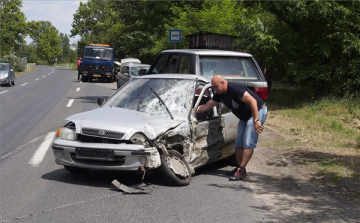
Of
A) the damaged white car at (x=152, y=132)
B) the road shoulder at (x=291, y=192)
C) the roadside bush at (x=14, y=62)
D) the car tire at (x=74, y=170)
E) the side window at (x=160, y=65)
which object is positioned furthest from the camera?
the roadside bush at (x=14, y=62)

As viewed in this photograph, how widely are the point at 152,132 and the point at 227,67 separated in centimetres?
424

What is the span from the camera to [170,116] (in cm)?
716

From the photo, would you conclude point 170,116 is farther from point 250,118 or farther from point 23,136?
point 23,136

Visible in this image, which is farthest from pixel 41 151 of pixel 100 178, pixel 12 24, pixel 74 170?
pixel 12 24

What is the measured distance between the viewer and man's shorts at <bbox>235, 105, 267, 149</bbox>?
7355 millimetres

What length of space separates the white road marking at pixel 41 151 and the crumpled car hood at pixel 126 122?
1.75m

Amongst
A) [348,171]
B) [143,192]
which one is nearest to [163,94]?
[143,192]

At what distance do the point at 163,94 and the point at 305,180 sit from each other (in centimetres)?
256

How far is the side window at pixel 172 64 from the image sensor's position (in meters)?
10.9

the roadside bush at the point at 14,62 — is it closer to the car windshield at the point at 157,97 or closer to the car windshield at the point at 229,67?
the car windshield at the point at 229,67

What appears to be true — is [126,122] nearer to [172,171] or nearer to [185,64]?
[172,171]

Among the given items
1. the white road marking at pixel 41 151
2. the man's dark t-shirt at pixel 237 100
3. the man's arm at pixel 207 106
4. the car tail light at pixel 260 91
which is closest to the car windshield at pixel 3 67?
the white road marking at pixel 41 151

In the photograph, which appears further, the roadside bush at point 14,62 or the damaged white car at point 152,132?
the roadside bush at point 14,62

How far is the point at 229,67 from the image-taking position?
10.4m
